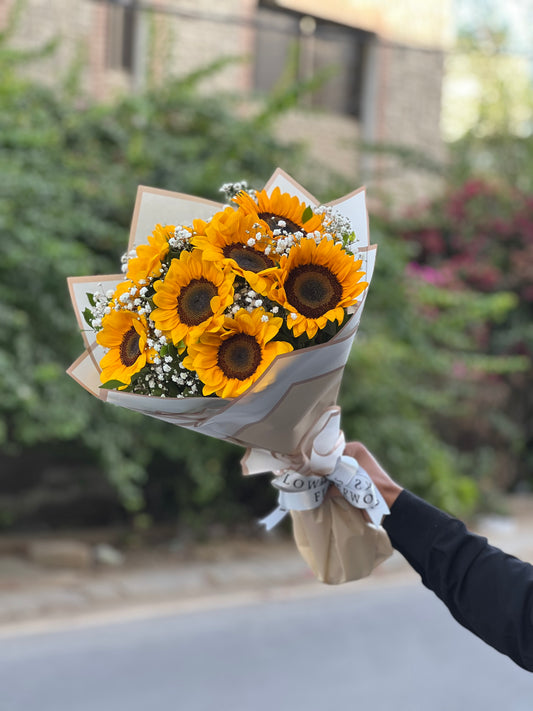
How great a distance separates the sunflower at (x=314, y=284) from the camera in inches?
62.2

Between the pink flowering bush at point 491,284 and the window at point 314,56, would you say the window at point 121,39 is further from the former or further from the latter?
the pink flowering bush at point 491,284

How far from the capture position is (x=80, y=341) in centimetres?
598

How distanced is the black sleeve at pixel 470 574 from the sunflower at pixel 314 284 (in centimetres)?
48

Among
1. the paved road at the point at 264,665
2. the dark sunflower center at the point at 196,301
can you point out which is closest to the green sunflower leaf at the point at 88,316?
the dark sunflower center at the point at 196,301

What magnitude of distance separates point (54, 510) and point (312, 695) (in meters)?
3.94

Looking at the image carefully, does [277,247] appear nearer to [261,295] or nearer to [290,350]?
[261,295]

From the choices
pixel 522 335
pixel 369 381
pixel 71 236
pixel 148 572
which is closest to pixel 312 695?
pixel 148 572

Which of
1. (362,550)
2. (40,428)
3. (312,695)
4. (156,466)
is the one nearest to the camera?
(362,550)

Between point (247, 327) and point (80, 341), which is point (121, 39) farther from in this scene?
point (247, 327)

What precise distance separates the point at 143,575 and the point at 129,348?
5165mm

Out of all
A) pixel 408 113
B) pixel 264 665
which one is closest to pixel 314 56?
pixel 408 113

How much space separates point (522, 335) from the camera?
10023mm

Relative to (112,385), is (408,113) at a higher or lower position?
higher

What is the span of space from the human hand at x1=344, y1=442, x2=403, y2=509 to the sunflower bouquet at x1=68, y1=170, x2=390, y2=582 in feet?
0.20
